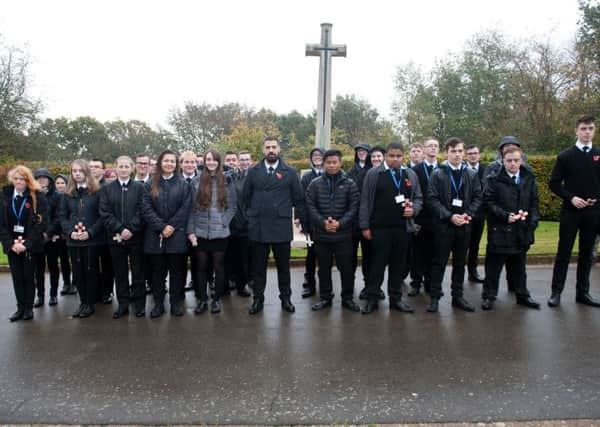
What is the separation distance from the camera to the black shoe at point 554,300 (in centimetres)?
556

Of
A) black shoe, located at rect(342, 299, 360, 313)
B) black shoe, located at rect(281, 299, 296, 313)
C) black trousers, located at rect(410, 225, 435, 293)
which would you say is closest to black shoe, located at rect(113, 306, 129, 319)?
black shoe, located at rect(281, 299, 296, 313)

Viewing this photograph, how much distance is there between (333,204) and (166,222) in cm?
214

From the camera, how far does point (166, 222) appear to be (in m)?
5.46

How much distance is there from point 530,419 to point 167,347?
3300 mm

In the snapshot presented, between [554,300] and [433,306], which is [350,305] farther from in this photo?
[554,300]

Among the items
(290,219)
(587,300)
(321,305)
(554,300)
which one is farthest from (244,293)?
(587,300)

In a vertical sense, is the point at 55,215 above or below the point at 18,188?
below

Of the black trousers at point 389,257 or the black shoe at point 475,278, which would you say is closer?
the black trousers at point 389,257

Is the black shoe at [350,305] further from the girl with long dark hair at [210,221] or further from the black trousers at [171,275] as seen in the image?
the black trousers at [171,275]

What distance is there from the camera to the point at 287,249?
567 cm

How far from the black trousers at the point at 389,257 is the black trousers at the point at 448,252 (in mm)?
418

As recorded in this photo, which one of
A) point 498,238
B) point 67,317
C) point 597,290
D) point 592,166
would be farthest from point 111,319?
point 597,290

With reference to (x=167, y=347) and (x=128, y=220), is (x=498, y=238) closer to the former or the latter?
(x=167, y=347)

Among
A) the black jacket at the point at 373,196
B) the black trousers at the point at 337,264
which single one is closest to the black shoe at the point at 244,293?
the black trousers at the point at 337,264
